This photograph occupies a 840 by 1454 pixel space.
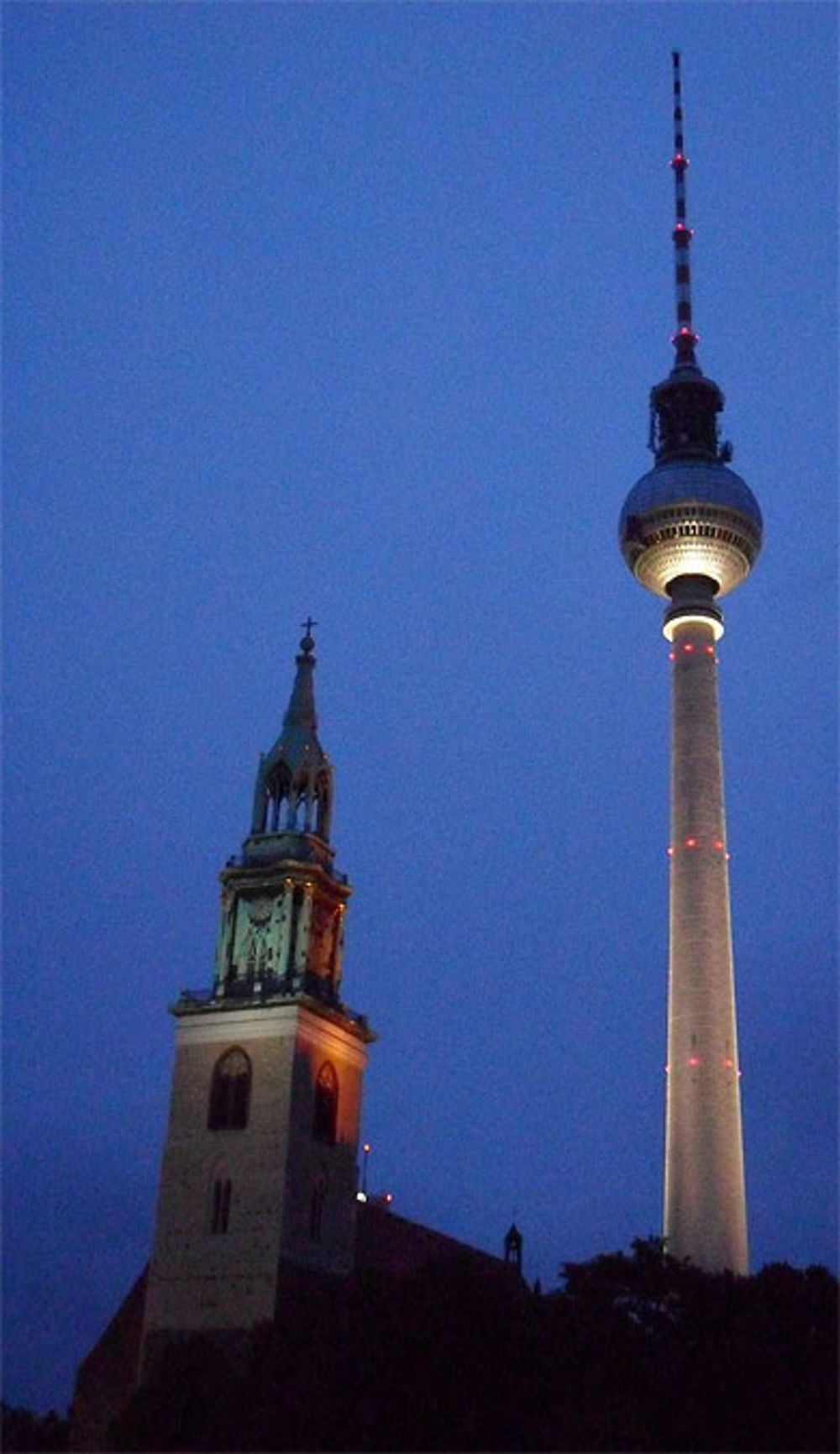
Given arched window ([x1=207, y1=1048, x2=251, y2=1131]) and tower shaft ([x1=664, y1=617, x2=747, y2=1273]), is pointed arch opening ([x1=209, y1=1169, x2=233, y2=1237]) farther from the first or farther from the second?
tower shaft ([x1=664, y1=617, x2=747, y2=1273])

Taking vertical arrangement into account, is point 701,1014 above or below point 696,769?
below

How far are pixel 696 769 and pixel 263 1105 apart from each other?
4225 cm

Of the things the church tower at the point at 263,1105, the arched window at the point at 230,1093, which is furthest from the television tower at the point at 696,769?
the arched window at the point at 230,1093

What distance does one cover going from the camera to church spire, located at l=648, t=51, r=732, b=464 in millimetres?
123562

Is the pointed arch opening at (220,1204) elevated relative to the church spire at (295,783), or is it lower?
lower

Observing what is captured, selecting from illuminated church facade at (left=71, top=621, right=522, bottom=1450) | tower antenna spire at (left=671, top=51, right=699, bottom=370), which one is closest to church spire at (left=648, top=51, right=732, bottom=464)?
tower antenna spire at (left=671, top=51, right=699, bottom=370)

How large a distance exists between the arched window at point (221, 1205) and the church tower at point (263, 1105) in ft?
0.18

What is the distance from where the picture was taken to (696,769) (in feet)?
357

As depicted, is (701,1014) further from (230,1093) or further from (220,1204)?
(220,1204)

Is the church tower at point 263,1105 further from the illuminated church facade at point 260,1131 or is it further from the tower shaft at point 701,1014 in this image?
the tower shaft at point 701,1014

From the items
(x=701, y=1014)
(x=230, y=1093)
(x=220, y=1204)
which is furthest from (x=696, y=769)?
(x=220, y=1204)

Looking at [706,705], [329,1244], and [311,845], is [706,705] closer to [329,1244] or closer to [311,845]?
[311,845]

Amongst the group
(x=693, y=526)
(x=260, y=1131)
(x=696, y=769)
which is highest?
(x=693, y=526)

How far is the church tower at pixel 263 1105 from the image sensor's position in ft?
247
